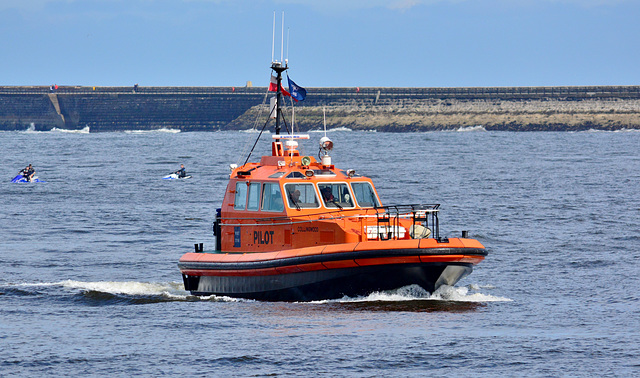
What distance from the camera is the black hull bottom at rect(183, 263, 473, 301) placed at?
52.3 ft

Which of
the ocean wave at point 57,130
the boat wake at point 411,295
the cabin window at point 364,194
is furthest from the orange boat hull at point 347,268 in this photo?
the ocean wave at point 57,130

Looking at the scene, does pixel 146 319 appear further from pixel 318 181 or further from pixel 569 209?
pixel 569 209

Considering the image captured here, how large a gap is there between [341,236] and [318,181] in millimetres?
1511

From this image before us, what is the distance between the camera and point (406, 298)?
643 inches

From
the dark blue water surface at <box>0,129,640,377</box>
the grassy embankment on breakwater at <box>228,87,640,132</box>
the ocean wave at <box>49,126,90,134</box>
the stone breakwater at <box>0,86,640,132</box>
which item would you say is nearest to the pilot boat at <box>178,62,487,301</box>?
the dark blue water surface at <box>0,129,640,377</box>

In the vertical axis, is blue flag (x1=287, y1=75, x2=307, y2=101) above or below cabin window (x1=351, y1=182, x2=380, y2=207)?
above

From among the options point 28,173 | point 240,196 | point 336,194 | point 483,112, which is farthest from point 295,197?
point 483,112

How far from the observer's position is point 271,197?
1767 cm

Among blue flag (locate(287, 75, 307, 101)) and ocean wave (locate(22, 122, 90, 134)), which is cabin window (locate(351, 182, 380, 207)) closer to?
blue flag (locate(287, 75, 307, 101))

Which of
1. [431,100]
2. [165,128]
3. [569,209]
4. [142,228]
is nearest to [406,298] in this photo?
[142,228]

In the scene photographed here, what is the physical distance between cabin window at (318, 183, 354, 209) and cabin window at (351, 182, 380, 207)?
0.18 m

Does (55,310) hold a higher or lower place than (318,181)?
lower

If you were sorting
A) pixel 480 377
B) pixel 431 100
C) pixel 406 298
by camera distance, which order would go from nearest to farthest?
pixel 480 377 < pixel 406 298 < pixel 431 100

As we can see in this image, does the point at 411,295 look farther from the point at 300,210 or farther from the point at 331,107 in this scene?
the point at 331,107
